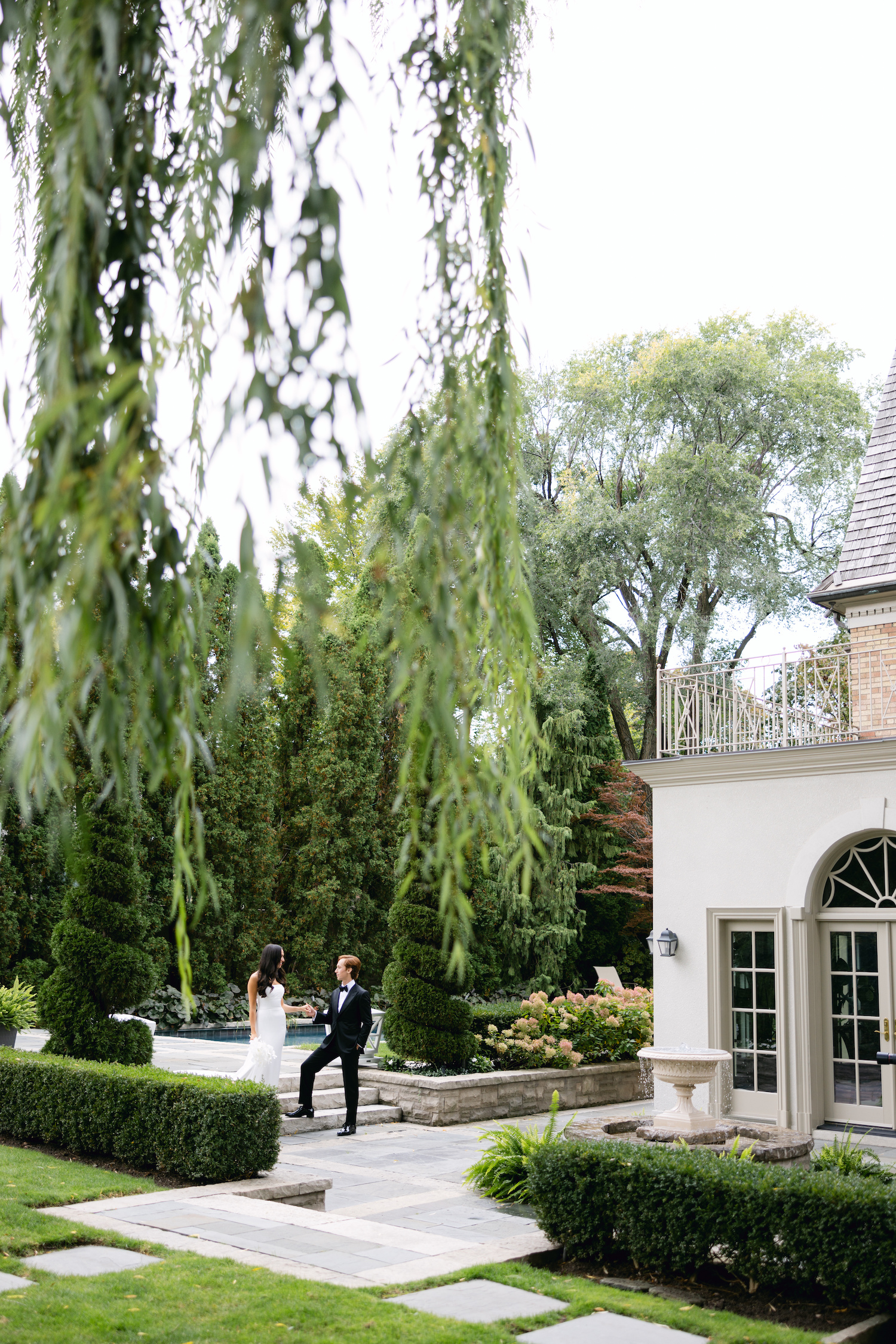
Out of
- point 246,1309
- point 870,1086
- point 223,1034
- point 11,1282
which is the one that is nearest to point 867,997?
point 870,1086

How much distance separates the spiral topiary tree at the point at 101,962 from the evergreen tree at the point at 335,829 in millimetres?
12100

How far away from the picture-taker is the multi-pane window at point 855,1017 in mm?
11156

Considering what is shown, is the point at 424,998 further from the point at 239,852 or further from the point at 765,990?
the point at 239,852

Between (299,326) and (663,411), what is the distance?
938 inches

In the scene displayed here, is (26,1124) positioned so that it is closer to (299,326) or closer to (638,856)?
(299,326)

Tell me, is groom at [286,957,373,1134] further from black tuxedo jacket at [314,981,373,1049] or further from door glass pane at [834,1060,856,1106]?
door glass pane at [834,1060,856,1106]

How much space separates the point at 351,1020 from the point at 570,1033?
4170 millimetres

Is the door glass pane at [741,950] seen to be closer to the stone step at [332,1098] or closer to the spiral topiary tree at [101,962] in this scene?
the stone step at [332,1098]

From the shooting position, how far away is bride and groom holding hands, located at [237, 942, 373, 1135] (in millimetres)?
10117

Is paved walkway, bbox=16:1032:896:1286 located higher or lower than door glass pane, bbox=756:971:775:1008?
lower

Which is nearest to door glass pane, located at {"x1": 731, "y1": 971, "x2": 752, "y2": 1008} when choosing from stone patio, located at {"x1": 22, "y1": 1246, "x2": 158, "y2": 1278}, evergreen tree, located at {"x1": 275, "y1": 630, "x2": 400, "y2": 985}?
stone patio, located at {"x1": 22, "y1": 1246, "x2": 158, "y2": 1278}

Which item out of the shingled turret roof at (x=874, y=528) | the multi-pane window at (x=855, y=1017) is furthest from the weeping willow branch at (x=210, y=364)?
the shingled turret roof at (x=874, y=528)

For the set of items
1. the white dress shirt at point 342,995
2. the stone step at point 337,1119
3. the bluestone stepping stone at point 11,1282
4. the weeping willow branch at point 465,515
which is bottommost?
the stone step at point 337,1119

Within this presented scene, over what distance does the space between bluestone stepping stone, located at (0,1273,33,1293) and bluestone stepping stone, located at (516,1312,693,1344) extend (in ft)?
7.46
